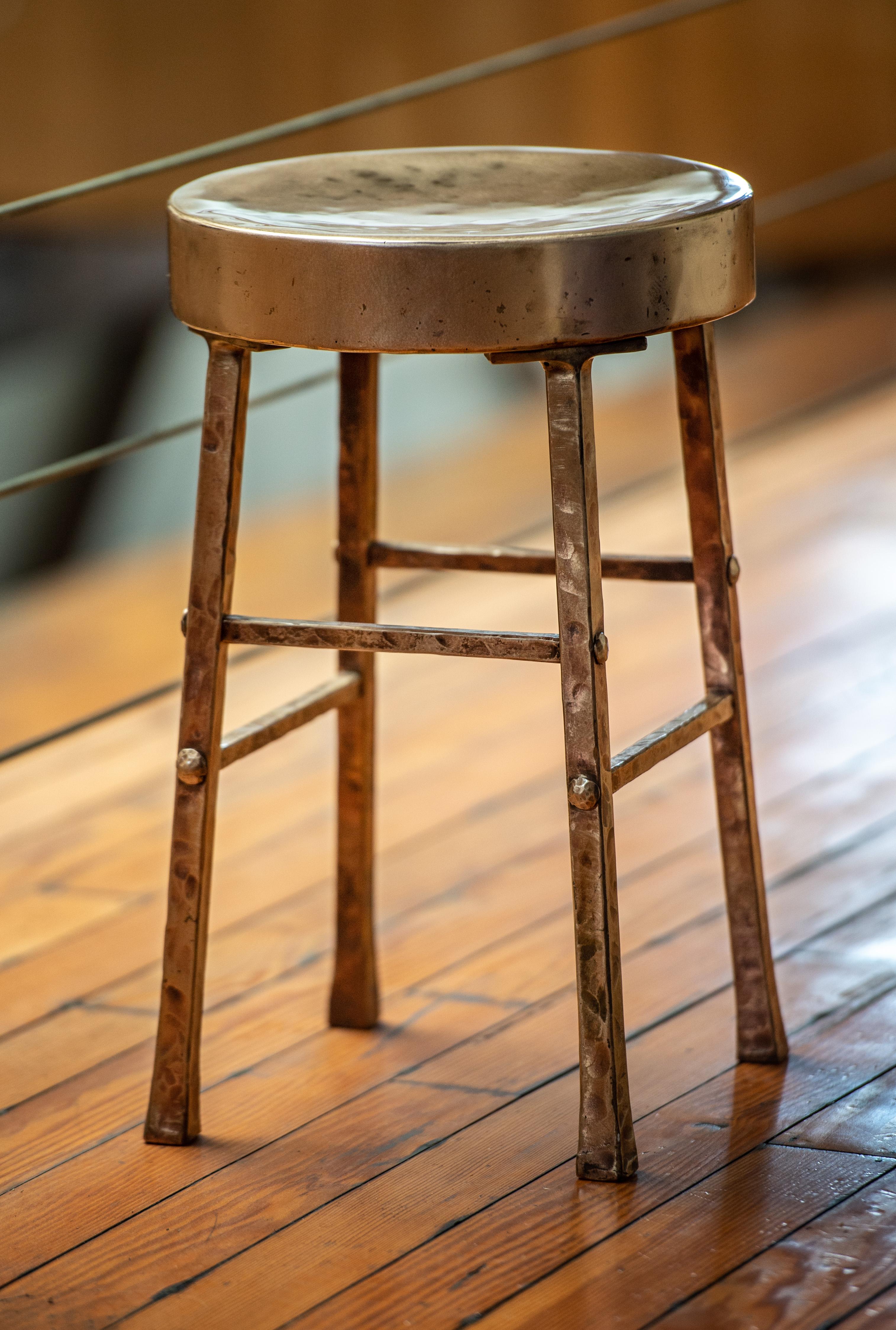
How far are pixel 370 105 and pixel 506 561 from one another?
821mm

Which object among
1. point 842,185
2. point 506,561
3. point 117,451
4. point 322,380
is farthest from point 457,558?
point 842,185

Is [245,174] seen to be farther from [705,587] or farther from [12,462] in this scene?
[12,462]

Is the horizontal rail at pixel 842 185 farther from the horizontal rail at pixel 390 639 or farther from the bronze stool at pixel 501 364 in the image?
the horizontal rail at pixel 390 639

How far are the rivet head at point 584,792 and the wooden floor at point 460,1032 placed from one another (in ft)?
0.84

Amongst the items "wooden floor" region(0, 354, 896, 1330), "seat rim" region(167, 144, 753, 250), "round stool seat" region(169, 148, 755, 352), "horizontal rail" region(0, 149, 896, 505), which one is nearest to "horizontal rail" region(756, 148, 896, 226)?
"horizontal rail" region(0, 149, 896, 505)

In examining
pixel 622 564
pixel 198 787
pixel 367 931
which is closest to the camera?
pixel 198 787

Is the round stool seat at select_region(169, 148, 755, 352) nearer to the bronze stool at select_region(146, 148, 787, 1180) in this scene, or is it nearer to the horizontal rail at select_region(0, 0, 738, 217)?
the bronze stool at select_region(146, 148, 787, 1180)

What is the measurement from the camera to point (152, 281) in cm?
588

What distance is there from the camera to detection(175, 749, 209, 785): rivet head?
1.13 m

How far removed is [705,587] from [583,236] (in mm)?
324

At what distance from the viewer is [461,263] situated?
97 centimetres

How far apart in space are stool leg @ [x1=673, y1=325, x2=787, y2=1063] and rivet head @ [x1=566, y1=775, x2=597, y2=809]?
0.19 metres

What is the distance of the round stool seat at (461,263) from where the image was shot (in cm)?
98

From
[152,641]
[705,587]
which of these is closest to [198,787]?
Result: [705,587]
